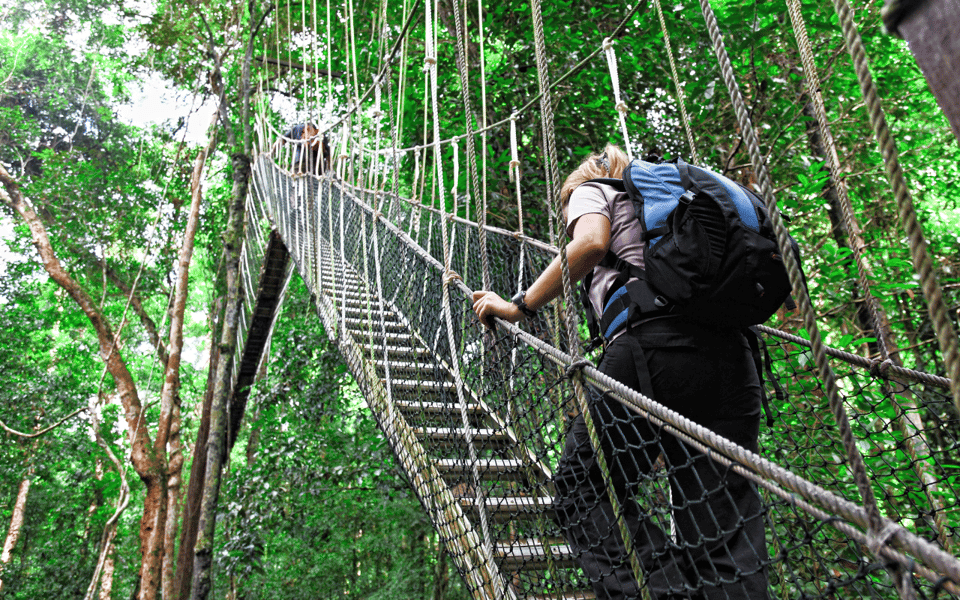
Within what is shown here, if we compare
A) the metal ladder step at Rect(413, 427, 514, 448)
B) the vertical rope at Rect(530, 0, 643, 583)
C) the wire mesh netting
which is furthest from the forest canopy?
the vertical rope at Rect(530, 0, 643, 583)

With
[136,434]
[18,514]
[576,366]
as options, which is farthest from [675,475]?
[18,514]

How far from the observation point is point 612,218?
1.19 meters

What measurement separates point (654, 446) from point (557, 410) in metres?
0.24

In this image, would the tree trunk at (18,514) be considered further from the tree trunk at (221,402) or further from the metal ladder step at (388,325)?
the metal ladder step at (388,325)

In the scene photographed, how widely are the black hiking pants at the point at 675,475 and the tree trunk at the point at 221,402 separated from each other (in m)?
3.63

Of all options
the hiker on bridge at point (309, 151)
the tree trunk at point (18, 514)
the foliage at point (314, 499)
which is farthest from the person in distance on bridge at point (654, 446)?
the tree trunk at point (18, 514)

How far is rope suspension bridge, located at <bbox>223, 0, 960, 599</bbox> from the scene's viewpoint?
67cm

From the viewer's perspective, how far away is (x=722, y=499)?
1.07 meters

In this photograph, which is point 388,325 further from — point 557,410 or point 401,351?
point 557,410

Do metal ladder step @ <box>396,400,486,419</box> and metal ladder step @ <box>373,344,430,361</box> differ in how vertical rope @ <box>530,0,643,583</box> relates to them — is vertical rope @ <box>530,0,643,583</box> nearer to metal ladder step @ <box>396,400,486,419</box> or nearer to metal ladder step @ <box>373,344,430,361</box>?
metal ladder step @ <box>396,400,486,419</box>

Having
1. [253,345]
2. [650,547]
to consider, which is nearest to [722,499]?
[650,547]

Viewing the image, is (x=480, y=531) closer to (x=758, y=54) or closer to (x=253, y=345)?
(x=758, y=54)

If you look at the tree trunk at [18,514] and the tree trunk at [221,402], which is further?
the tree trunk at [18,514]

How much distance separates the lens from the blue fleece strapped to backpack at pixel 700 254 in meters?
0.97
